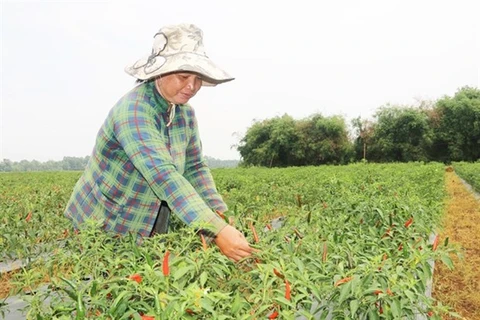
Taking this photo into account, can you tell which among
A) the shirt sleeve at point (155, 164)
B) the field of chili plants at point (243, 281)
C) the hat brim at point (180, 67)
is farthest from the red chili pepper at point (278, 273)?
the hat brim at point (180, 67)

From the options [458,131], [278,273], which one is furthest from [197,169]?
[458,131]

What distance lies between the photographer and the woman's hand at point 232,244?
5.78 feet

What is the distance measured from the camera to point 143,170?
80.1 inches

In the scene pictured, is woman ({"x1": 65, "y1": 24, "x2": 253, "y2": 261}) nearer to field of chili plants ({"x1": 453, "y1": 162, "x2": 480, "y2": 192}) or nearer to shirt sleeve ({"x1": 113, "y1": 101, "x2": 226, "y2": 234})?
shirt sleeve ({"x1": 113, "y1": 101, "x2": 226, "y2": 234})

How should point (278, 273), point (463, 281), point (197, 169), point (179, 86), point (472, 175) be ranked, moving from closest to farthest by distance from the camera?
point (278, 273) < point (179, 86) < point (197, 169) < point (463, 281) < point (472, 175)

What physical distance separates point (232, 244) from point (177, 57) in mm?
991

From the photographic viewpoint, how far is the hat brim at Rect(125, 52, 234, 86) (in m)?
2.18

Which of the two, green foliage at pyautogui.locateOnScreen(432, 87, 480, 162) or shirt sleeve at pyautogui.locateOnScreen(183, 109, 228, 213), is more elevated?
green foliage at pyautogui.locateOnScreen(432, 87, 480, 162)

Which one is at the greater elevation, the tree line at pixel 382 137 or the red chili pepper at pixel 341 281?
the tree line at pixel 382 137

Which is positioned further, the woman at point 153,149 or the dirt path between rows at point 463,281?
the dirt path between rows at point 463,281

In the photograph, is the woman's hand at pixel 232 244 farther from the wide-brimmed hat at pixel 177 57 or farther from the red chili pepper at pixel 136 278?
the wide-brimmed hat at pixel 177 57

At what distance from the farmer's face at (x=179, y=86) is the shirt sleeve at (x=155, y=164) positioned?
0.16 meters

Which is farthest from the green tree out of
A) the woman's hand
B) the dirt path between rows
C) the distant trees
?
the woman's hand

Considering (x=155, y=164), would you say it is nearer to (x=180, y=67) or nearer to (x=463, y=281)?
(x=180, y=67)
